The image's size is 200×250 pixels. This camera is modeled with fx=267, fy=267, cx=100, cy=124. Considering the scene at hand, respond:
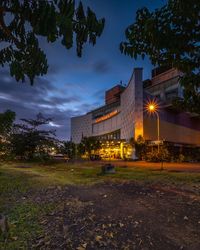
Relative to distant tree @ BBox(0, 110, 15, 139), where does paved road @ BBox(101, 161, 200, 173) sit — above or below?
below

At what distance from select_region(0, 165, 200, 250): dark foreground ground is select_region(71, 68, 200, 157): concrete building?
32.1m

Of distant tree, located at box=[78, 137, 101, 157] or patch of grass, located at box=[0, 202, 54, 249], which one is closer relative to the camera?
patch of grass, located at box=[0, 202, 54, 249]

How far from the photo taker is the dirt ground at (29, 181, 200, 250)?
5176mm

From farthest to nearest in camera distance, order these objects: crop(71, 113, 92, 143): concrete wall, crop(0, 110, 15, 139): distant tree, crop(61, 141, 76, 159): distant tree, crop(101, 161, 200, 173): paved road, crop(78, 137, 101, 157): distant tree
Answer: crop(71, 113, 92, 143): concrete wall
crop(78, 137, 101, 157): distant tree
crop(61, 141, 76, 159): distant tree
crop(101, 161, 200, 173): paved road
crop(0, 110, 15, 139): distant tree

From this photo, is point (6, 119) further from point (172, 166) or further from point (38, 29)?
point (172, 166)

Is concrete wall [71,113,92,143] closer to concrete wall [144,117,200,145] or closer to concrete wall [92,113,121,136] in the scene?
concrete wall [92,113,121,136]

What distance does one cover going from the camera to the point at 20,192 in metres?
11.5

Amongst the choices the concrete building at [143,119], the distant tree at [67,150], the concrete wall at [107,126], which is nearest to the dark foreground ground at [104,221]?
the distant tree at [67,150]

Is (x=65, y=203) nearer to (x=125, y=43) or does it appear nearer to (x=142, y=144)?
(x=125, y=43)

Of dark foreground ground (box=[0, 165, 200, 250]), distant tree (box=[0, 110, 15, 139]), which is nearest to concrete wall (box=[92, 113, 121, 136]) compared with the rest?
distant tree (box=[0, 110, 15, 139])

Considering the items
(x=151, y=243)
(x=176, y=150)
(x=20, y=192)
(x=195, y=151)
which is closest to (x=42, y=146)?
(x=20, y=192)

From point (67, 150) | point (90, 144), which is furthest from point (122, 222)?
A: point (90, 144)

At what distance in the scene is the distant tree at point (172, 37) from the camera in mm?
4309

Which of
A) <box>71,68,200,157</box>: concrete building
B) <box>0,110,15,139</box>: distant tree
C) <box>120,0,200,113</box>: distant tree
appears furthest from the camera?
<box>71,68,200,157</box>: concrete building
